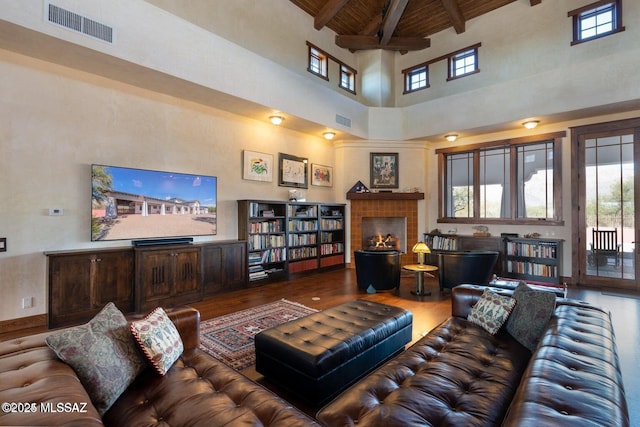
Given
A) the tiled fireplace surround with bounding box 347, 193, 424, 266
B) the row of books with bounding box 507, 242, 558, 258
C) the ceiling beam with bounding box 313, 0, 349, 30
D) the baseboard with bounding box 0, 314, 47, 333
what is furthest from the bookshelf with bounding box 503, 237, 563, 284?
the baseboard with bounding box 0, 314, 47, 333

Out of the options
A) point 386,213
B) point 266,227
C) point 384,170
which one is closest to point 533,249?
point 386,213

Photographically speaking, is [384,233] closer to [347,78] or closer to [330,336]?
[347,78]

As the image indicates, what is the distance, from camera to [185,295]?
14.7 ft

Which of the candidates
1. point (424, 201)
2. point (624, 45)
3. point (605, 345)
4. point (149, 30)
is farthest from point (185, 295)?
point (624, 45)

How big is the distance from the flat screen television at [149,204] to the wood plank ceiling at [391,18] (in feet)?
14.5

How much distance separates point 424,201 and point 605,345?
6.03m

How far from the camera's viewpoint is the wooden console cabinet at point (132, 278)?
353cm

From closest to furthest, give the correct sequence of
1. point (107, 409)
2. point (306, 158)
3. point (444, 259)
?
point (107, 409) < point (444, 259) < point (306, 158)

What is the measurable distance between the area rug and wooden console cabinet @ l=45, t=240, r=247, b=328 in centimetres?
99

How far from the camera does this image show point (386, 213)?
7.45 meters

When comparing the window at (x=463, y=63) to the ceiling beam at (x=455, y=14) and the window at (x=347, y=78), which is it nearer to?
the ceiling beam at (x=455, y=14)

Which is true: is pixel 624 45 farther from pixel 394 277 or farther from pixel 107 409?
pixel 107 409

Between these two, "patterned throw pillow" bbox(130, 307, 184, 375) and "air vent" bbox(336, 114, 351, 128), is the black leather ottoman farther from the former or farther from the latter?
"air vent" bbox(336, 114, 351, 128)

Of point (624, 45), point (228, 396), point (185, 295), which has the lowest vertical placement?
point (185, 295)
